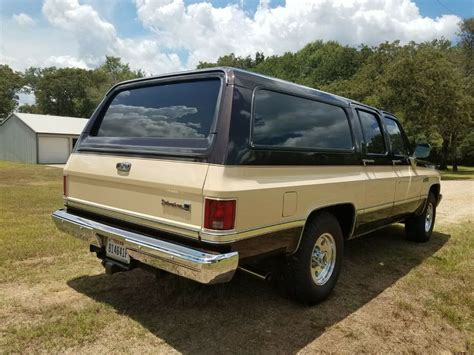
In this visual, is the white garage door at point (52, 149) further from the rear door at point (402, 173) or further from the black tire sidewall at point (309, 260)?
the black tire sidewall at point (309, 260)

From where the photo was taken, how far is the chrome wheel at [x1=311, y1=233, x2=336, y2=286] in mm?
4105

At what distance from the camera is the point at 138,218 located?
3.45m

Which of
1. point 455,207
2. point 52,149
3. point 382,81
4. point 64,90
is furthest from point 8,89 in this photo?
point 455,207

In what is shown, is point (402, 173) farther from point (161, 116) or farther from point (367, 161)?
point (161, 116)

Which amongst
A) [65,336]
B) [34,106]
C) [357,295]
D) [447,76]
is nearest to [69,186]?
[65,336]

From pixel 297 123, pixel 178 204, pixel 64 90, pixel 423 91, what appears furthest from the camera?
pixel 64 90

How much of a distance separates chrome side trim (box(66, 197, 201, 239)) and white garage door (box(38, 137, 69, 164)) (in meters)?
33.1

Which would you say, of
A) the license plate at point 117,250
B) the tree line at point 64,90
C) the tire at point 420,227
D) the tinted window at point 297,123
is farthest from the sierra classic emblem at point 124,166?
the tree line at point 64,90

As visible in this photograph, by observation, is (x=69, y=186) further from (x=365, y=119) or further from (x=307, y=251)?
(x=365, y=119)

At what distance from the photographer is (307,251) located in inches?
150

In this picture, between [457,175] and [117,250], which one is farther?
[457,175]

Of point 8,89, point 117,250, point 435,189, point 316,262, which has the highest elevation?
point 8,89

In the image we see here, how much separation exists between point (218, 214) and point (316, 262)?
163cm

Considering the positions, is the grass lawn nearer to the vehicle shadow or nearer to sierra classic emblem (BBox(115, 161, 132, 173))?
the vehicle shadow
